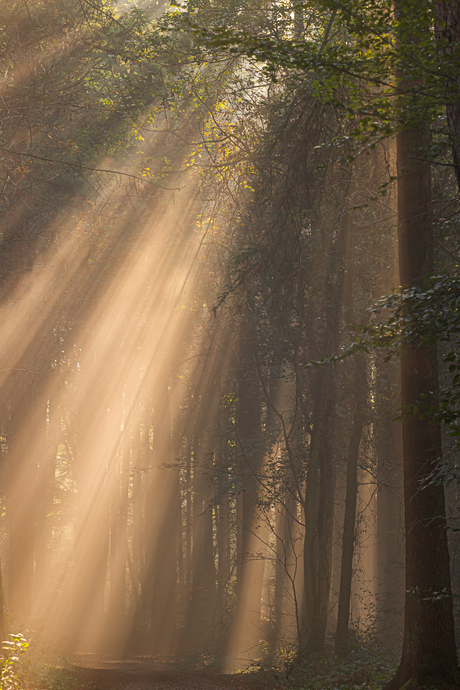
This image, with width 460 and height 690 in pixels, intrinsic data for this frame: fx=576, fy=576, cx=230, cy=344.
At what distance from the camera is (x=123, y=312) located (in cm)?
1969

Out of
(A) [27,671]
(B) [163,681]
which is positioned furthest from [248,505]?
(A) [27,671]

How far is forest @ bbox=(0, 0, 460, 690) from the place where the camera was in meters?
6.40

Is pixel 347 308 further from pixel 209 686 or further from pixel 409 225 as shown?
pixel 209 686

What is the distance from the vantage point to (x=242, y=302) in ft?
38.7

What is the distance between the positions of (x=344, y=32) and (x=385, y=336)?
601 cm

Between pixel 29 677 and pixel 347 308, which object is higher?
pixel 347 308

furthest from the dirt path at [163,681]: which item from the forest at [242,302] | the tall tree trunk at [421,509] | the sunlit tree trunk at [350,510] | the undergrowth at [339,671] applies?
the tall tree trunk at [421,509]

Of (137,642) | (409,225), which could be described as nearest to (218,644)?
(137,642)

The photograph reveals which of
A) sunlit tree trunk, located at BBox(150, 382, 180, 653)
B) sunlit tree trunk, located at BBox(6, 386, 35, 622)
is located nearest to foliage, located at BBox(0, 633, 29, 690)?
sunlit tree trunk, located at BBox(6, 386, 35, 622)

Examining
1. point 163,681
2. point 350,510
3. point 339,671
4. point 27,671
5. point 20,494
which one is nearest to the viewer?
point 27,671

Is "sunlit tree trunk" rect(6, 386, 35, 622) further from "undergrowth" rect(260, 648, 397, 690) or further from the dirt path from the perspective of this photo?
"undergrowth" rect(260, 648, 397, 690)

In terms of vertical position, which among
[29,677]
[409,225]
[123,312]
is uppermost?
[123,312]

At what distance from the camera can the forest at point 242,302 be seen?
21.0ft

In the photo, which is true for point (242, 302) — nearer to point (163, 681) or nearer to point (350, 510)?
point (350, 510)
